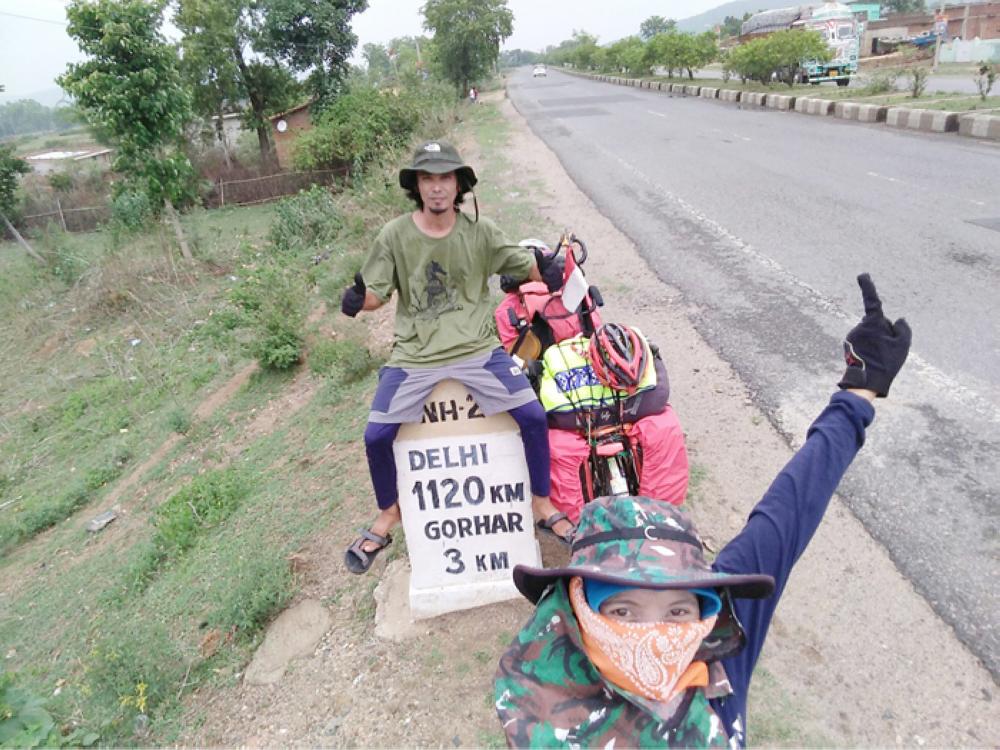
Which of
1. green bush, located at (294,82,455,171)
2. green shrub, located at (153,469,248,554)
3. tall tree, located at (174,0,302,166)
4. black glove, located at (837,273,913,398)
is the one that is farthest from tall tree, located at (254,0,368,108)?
black glove, located at (837,273,913,398)

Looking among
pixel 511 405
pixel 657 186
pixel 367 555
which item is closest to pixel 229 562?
pixel 367 555

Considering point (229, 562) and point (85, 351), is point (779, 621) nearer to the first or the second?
point (229, 562)

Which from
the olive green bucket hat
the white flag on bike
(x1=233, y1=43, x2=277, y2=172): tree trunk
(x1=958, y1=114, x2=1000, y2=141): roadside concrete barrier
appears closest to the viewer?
the olive green bucket hat

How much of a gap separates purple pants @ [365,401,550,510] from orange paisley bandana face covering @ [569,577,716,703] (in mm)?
1334

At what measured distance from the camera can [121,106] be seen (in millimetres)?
12930

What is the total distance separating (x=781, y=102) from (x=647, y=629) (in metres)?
20.3

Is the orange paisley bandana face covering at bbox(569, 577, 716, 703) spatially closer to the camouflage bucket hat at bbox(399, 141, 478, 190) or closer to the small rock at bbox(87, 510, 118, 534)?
the camouflage bucket hat at bbox(399, 141, 478, 190)

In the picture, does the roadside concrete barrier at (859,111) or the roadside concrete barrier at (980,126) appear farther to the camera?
the roadside concrete barrier at (859,111)

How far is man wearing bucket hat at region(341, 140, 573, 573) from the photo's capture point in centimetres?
270

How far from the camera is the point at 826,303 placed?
17.1ft

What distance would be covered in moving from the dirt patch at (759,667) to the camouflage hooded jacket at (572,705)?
110 centimetres

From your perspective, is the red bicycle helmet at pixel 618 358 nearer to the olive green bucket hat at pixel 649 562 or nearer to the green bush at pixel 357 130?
the olive green bucket hat at pixel 649 562

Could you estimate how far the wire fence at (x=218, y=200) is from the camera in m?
23.8

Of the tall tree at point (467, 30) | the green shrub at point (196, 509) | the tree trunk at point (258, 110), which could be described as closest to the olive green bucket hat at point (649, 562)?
the green shrub at point (196, 509)
